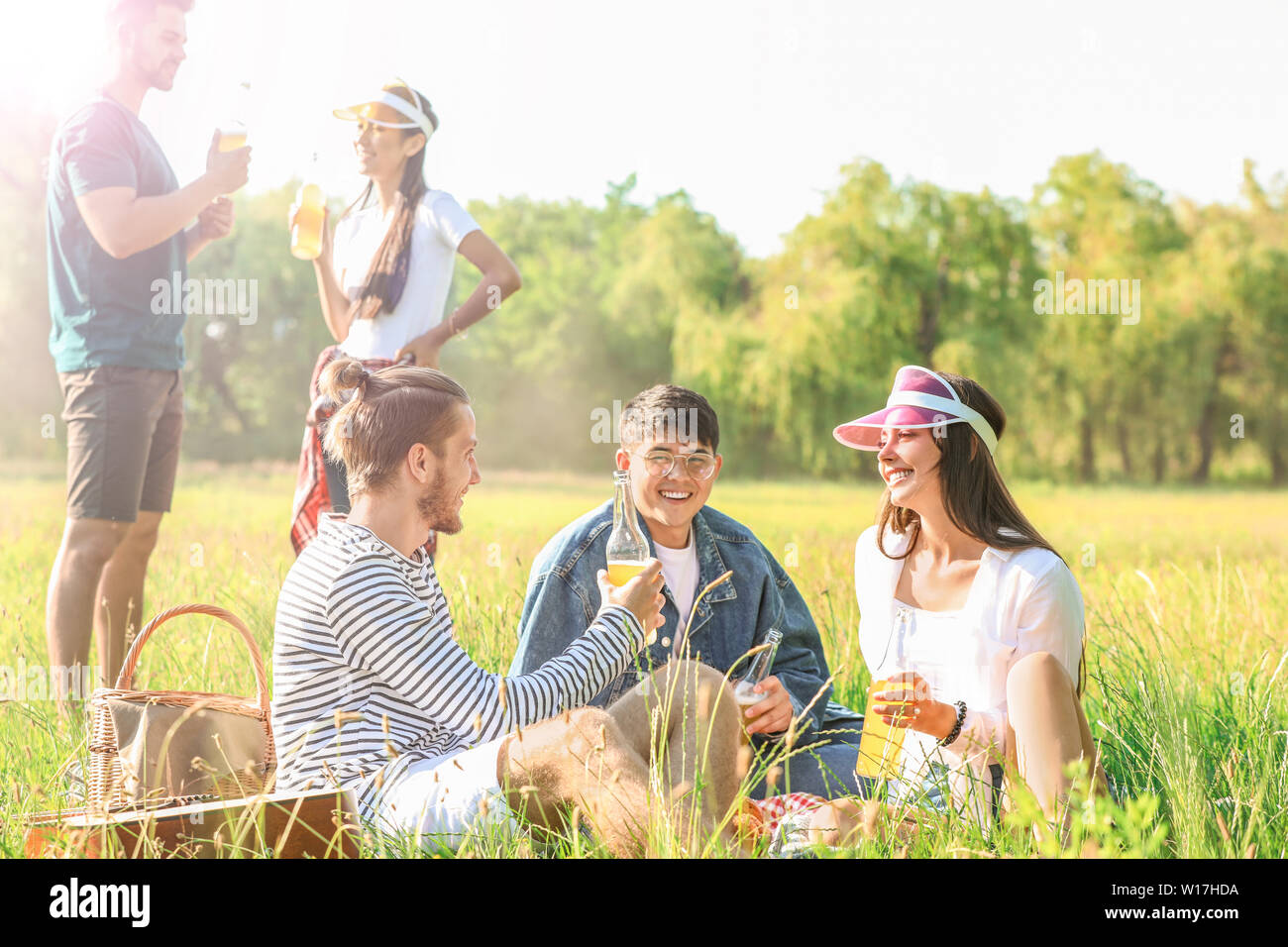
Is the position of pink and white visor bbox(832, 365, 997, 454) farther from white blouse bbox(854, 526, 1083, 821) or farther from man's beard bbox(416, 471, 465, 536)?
man's beard bbox(416, 471, 465, 536)

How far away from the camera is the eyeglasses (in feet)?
10.6

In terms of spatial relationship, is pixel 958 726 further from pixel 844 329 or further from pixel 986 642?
pixel 844 329

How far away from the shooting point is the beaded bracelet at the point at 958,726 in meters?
2.58

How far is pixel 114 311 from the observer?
3977 mm

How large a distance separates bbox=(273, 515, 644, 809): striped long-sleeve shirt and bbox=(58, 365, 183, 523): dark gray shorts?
1682 mm

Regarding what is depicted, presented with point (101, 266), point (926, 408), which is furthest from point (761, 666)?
point (101, 266)

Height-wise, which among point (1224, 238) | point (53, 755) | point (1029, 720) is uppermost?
point (1224, 238)

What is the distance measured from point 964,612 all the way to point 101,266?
2.94m

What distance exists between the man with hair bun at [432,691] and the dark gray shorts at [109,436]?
1.60m
